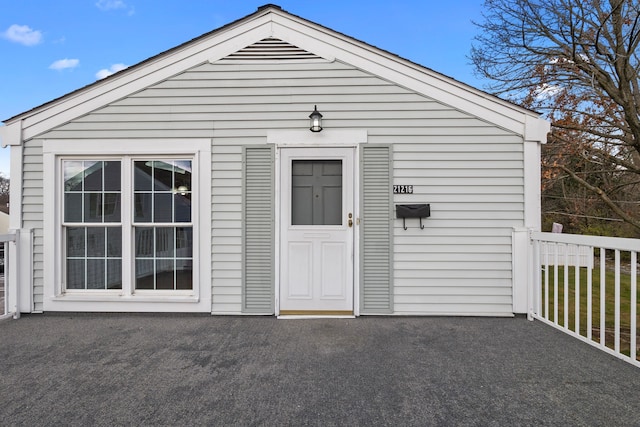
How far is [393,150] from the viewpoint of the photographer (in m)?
3.66

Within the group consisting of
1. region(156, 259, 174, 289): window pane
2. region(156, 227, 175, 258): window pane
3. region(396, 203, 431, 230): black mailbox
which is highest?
region(396, 203, 431, 230): black mailbox

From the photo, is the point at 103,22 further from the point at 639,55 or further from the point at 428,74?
the point at 639,55

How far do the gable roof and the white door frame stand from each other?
83 centimetres

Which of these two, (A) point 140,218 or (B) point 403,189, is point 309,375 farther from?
(A) point 140,218

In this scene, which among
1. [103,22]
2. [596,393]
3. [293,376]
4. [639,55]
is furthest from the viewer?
[103,22]

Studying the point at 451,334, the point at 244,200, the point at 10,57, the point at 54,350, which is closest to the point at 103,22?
the point at 10,57

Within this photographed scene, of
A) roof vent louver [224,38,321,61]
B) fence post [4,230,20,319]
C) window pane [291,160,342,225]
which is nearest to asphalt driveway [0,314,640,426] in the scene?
fence post [4,230,20,319]

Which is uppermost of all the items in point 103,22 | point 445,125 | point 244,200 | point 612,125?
point 103,22

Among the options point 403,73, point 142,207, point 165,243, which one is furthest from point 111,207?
point 403,73

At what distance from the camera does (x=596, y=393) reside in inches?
80.6

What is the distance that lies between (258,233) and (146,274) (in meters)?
1.44

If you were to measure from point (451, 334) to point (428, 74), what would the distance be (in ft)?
9.30

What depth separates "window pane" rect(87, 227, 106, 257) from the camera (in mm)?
3777

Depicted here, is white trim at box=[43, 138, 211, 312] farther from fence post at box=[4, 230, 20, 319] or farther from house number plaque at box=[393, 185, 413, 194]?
house number plaque at box=[393, 185, 413, 194]
